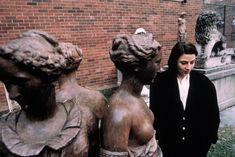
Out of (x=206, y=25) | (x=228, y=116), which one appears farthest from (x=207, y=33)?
(x=228, y=116)

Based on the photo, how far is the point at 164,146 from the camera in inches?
121

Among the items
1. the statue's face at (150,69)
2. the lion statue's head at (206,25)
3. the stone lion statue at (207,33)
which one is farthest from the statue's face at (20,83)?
the lion statue's head at (206,25)

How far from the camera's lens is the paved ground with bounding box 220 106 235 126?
6.62m

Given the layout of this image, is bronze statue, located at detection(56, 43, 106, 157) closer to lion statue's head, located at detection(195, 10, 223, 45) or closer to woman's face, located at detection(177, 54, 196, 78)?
woman's face, located at detection(177, 54, 196, 78)

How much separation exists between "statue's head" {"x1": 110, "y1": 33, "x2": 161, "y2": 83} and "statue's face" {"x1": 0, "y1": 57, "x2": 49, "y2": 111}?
413 mm

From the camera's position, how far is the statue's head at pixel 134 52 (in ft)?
4.39

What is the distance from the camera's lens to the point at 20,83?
1.05 metres

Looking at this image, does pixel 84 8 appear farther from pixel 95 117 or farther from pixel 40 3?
pixel 95 117

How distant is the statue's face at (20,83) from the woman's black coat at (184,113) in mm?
1963

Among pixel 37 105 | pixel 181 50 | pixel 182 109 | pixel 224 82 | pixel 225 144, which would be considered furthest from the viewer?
pixel 224 82

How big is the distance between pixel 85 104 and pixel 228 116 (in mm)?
6411

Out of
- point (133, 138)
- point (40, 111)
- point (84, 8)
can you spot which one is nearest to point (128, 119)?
point (133, 138)

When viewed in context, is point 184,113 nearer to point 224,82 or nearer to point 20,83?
point 20,83

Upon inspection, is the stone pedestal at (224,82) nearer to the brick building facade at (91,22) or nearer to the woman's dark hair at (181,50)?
the brick building facade at (91,22)
